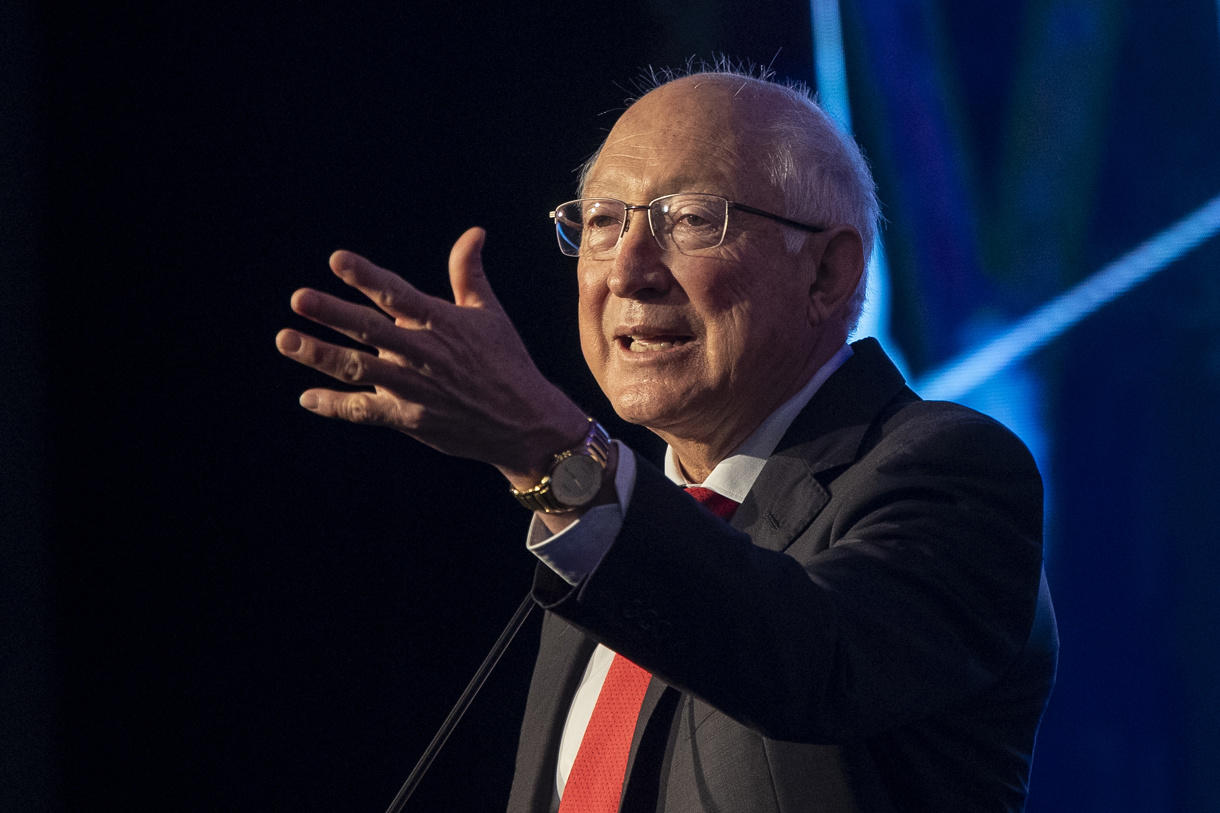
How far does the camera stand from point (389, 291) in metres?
0.77

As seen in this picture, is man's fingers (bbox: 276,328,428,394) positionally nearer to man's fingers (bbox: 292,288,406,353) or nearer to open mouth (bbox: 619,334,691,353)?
man's fingers (bbox: 292,288,406,353)

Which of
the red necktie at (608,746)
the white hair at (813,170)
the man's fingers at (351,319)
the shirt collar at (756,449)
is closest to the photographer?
the man's fingers at (351,319)

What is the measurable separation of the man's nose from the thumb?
73 centimetres

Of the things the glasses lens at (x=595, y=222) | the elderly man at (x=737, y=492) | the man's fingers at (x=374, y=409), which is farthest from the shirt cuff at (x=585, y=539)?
the glasses lens at (x=595, y=222)

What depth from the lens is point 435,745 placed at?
1.35 m

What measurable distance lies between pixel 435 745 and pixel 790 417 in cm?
70

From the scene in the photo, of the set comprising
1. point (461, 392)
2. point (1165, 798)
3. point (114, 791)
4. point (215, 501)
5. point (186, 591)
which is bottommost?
point (114, 791)

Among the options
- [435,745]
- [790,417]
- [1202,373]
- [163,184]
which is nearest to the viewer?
[435,745]

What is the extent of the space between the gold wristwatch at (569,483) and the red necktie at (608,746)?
448 mm

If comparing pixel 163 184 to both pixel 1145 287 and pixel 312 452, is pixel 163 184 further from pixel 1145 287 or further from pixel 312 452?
pixel 1145 287

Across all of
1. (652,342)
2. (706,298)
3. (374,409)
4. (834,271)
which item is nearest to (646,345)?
(652,342)

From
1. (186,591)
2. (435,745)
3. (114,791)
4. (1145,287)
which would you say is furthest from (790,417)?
(114,791)

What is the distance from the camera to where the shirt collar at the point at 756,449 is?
147cm

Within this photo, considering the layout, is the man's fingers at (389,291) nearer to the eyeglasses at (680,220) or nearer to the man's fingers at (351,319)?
the man's fingers at (351,319)
